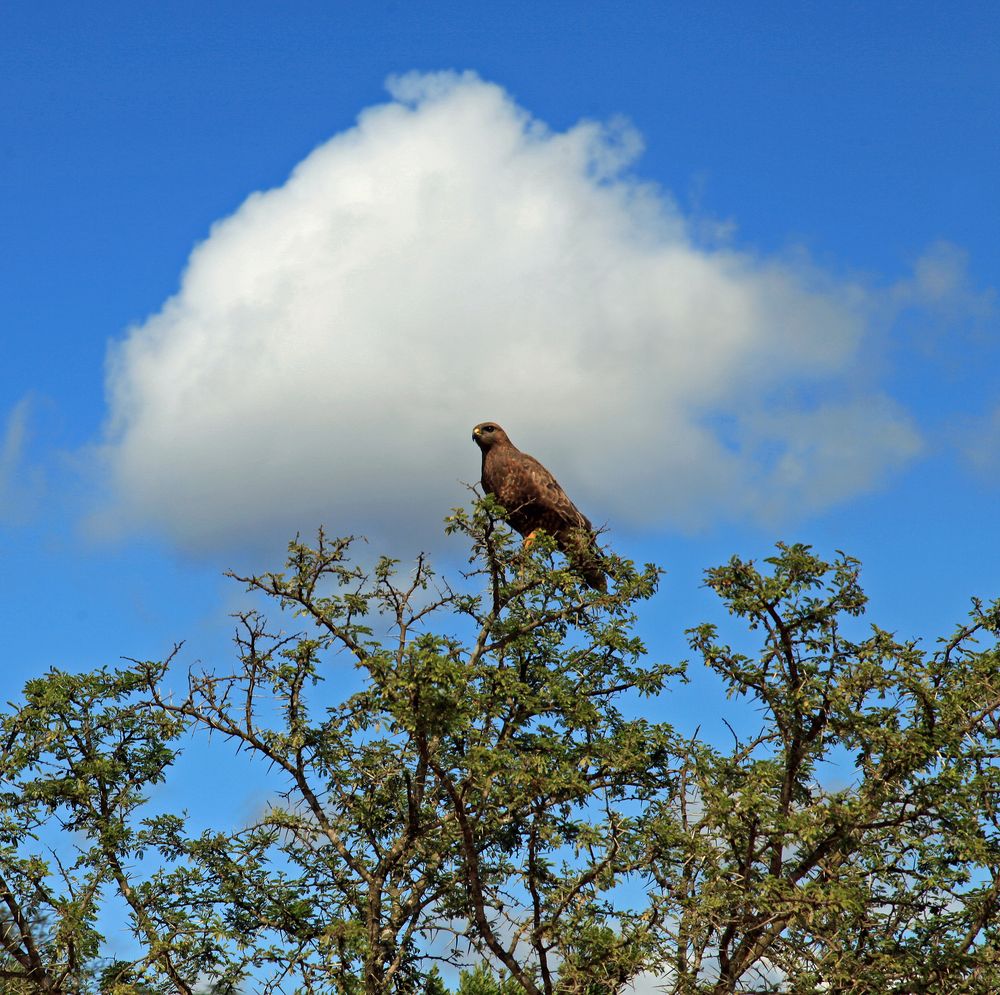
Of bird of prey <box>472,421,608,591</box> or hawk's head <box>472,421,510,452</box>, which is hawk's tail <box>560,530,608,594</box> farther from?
hawk's head <box>472,421,510,452</box>

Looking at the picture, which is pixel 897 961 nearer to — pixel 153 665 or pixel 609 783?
pixel 609 783

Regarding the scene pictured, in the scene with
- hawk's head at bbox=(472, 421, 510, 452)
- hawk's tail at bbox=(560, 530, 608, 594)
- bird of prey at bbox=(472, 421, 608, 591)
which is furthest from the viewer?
hawk's head at bbox=(472, 421, 510, 452)

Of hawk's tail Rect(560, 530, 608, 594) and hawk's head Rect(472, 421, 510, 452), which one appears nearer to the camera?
hawk's tail Rect(560, 530, 608, 594)

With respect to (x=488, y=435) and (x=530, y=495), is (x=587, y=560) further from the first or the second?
(x=488, y=435)

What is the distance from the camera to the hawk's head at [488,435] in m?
14.3

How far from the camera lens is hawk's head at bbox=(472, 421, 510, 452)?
1428 cm

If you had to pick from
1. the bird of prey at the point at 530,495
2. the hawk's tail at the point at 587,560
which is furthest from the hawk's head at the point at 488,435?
the hawk's tail at the point at 587,560

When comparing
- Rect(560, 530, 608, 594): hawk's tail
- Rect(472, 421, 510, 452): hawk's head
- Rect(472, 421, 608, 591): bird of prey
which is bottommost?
Rect(560, 530, 608, 594): hawk's tail

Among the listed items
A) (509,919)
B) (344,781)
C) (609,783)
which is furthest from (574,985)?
(344,781)

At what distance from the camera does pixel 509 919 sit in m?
9.97

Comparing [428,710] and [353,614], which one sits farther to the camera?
[353,614]

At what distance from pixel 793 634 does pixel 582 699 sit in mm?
2607

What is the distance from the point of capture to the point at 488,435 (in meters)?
14.3

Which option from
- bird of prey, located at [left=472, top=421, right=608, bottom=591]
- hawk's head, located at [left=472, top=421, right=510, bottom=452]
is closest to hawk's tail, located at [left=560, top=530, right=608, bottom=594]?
bird of prey, located at [left=472, top=421, right=608, bottom=591]
